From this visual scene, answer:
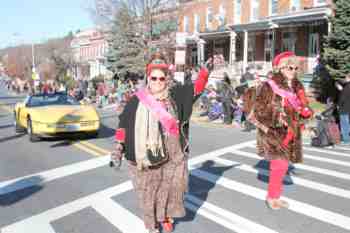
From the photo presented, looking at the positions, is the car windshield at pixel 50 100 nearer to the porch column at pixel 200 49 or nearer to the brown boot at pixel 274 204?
the brown boot at pixel 274 204

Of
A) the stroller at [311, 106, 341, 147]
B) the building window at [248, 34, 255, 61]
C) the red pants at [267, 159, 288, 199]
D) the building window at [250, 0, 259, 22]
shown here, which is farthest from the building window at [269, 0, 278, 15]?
the red pants at [267, 159, 288, 199]

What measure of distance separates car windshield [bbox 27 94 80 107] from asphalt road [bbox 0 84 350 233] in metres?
2.55

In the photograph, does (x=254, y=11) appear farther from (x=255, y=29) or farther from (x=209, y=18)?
(x=209, y=18)

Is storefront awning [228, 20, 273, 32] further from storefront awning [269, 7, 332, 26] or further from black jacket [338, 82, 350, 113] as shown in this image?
black jacket [338, 82, 350, 113]

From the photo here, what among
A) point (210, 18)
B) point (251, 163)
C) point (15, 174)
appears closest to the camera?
point (15, 174)

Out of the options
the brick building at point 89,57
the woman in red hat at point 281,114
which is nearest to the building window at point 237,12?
the woman in red hat at point 281,114

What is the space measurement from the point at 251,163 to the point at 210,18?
99.1 feet

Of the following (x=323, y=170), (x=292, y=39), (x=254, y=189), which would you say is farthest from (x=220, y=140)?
(x=292, y=39)

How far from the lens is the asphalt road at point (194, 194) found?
486 centimetres

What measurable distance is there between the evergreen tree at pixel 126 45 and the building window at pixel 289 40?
1032 cm

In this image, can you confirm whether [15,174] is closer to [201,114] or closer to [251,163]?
[251,163]

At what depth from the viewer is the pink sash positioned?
12.9 ft

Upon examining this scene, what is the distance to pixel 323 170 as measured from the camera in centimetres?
776

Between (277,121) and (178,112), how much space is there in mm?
1531
